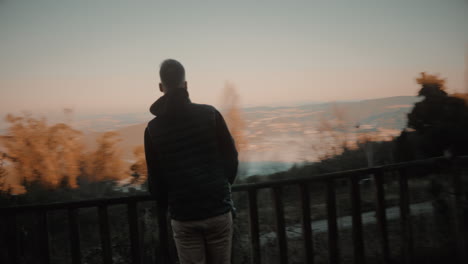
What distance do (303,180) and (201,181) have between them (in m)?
0.86

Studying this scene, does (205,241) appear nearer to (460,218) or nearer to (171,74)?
(171,74)

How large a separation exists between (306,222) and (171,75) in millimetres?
1325

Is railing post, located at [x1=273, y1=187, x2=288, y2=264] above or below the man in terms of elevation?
below

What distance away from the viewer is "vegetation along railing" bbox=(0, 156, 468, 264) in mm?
1778

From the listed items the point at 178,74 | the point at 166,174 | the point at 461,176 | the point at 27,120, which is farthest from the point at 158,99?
the point at 27,120

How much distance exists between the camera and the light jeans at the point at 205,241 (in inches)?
56.2

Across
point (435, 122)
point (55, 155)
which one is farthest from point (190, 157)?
point (435, 122)

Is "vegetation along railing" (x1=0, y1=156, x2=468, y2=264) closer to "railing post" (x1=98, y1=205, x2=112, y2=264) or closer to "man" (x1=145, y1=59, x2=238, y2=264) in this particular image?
"railing post" (x1=98, y1=205, x2=112, y2=264)

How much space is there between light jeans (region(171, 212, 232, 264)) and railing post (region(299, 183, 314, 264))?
0.70m

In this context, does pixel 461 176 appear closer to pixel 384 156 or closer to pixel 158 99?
pixel 158 99

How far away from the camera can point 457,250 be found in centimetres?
251

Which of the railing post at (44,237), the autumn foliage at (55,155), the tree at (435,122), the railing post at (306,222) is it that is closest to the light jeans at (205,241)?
the railing post at (306,222)

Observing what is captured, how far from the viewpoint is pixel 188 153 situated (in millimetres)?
1355

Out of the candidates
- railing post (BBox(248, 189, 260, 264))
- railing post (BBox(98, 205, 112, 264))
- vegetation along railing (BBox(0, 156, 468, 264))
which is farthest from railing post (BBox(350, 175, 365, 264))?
railing post (BBox(98, 205, 112, 264))
